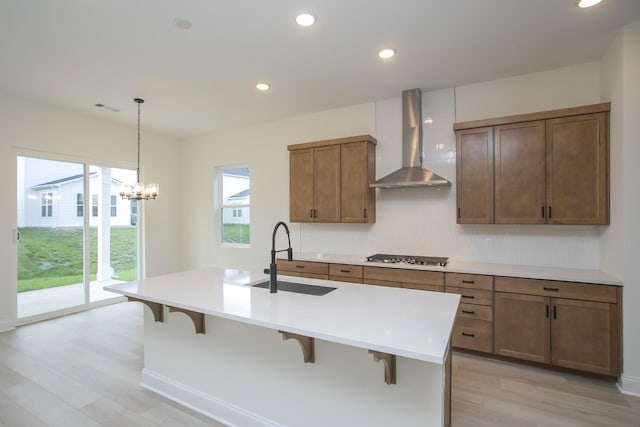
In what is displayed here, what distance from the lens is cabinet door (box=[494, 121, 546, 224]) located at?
299cm

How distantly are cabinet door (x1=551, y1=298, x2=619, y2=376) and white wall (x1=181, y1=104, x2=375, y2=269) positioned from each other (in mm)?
2804

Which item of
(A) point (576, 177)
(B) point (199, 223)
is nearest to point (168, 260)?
(B) point (199, 223)

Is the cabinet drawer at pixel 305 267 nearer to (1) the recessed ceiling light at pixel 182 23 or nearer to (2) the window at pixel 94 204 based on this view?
(1) the recessed ceiling light at pixel 182 23

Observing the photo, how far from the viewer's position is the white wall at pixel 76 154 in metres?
3.92

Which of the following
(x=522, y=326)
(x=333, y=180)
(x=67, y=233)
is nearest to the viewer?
(x=522, y=326)

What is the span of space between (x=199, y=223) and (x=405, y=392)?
16.6 ft

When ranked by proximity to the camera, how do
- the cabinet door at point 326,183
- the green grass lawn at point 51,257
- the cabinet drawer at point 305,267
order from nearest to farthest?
the cabinet drawer at point 305,267 → the cabinet door at point 326,183 → the green grass lawn at point 51,257

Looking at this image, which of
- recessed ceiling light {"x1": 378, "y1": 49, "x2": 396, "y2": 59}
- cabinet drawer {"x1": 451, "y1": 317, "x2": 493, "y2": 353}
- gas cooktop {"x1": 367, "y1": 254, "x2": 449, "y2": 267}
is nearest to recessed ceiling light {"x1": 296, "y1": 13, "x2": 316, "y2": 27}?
recessed ceiling light {"x1": 378, "y1": 49, "x2": 396, "y2": 59}

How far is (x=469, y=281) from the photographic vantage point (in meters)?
3.05

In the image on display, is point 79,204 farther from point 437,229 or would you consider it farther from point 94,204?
point 437,229

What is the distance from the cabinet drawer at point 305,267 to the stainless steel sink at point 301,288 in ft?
4.64

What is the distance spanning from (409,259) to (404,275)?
0.35 m

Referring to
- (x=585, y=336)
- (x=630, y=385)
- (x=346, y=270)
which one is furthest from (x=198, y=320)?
(x=630, y=385)

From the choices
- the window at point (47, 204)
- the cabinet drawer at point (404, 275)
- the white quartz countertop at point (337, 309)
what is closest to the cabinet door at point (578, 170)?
the cabinet drawer at point (404, 275)
